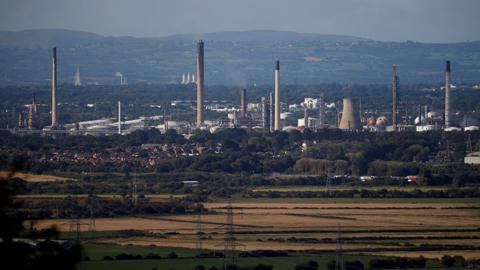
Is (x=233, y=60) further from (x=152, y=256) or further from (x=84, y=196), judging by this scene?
(x=152, y=256)

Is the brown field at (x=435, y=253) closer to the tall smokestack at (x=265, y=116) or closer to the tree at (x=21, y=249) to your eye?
the tree at (x=21, y=249)

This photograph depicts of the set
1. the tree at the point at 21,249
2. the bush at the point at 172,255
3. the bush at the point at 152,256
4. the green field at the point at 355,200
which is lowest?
the bush at the point at 152,256

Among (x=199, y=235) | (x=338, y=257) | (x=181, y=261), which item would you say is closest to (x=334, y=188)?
(x=199, y=235)

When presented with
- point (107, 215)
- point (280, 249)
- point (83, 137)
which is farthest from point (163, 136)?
point (280, 249)

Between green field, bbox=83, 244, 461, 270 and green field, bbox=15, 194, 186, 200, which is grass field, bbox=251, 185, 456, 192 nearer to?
green field, bbox=15, 194, 186, 200

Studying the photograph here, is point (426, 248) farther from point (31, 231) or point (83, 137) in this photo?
point (83, 137)

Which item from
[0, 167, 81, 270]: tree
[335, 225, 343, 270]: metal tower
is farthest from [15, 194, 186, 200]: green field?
[0, 167, 81, 270]: tree

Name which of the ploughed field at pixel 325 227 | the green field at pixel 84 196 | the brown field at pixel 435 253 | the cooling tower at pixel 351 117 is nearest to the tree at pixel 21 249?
the brown field at pixel 435 253
